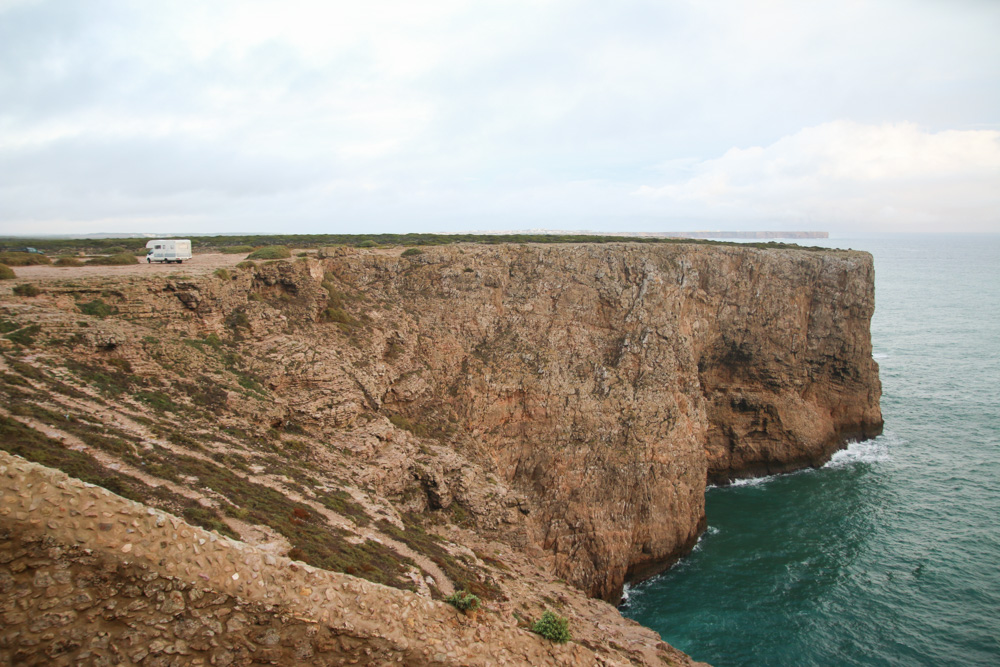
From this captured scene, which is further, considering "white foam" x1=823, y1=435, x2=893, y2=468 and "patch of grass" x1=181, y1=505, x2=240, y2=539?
"white foam" x1=823, y1=435, x2=893, y2=468

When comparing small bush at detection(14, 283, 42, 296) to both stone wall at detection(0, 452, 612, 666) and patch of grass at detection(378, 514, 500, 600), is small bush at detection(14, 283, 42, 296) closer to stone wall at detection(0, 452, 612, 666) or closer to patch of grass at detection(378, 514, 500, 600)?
stone wall at detection(0, 452, 612, 666)

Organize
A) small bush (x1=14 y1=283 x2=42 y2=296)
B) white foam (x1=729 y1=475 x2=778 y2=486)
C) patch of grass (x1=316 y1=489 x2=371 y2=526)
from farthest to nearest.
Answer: white foam (x1=729 y1=475 x2=778 y2=486)
small bush (x1=14 y1=283 x2=42 y2=296)
patch of grass (x1=316 y1=489 x2=371 y2=526)

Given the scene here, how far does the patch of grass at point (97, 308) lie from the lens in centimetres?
2500

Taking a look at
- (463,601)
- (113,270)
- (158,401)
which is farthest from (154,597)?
(113,270)

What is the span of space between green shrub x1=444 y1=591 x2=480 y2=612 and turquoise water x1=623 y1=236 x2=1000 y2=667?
19550 millimetres

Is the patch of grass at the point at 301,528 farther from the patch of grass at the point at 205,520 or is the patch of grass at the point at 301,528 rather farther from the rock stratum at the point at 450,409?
the patch of grass at the point at 205,520

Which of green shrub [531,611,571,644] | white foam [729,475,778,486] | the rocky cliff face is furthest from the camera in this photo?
white foam [729,475,778,486]

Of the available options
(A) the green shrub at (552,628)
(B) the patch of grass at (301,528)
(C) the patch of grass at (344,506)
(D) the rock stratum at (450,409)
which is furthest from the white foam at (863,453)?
(B) the patch of grass at (301,528)

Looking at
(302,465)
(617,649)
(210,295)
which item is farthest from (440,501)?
(210,295)

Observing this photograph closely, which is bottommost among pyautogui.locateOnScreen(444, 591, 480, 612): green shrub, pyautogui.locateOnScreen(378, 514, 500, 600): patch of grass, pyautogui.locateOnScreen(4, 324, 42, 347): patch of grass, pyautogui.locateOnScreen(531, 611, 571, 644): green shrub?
pyautogui.locateOnScreen(531, 611, 571, 644): green shrub

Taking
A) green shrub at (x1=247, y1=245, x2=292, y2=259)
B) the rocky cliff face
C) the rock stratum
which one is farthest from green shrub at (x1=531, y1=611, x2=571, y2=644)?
green shrub at (x1=247, y1=245, x2=292, y2=259)

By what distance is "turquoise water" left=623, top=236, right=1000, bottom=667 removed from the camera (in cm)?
3047

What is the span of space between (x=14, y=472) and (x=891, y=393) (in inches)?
3396

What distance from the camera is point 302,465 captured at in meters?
24.3
